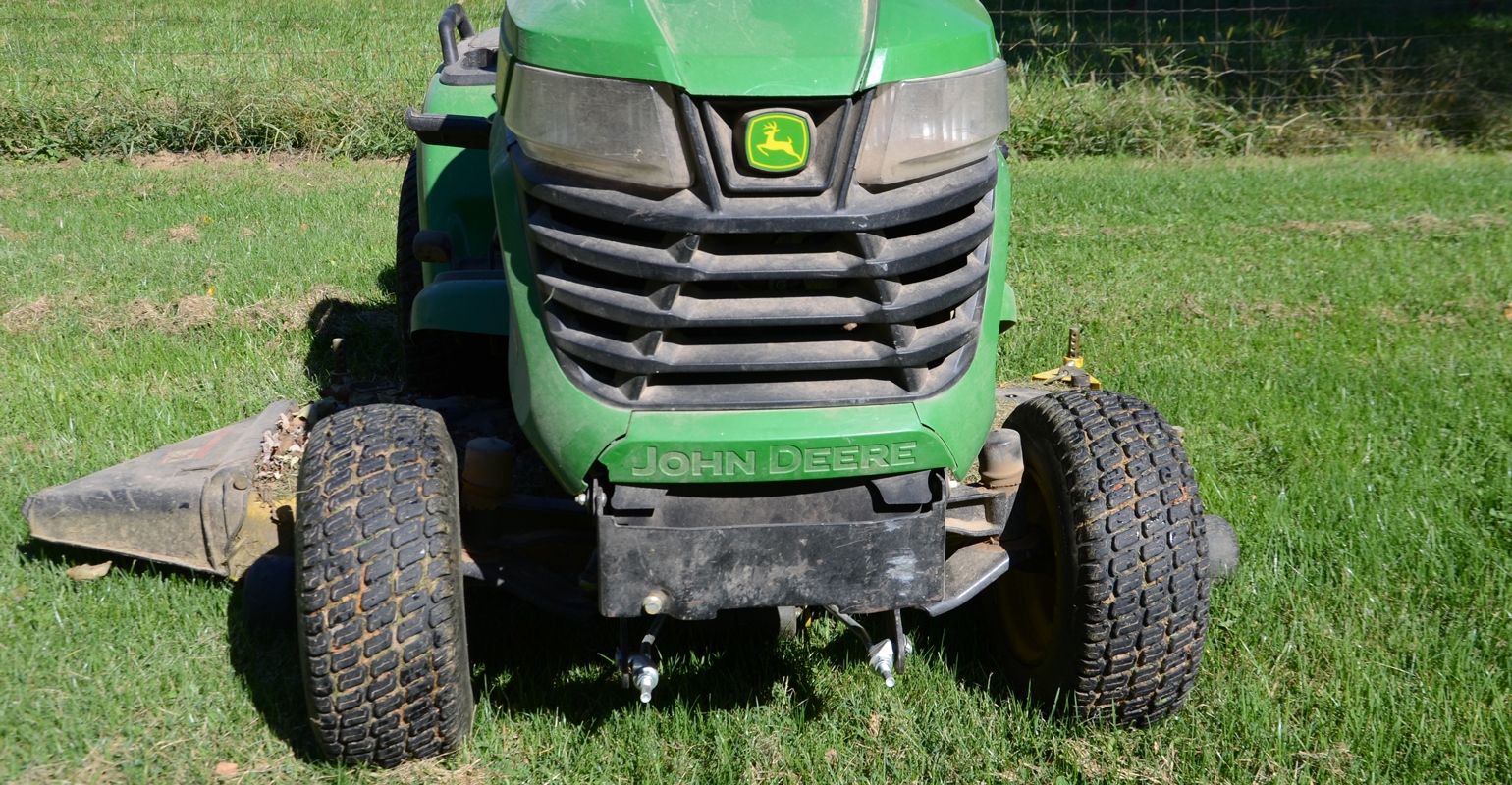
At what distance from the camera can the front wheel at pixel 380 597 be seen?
2424mm

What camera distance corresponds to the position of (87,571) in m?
3.36

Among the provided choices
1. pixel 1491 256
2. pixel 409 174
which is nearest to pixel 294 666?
pixel 409 174

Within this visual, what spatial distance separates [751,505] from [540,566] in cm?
66

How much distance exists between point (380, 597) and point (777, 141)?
1109 millimetres

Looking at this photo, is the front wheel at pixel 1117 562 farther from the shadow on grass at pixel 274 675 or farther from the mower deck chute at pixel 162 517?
the mower deck chute at pixel 162 517

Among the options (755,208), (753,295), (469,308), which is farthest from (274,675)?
(755,208)

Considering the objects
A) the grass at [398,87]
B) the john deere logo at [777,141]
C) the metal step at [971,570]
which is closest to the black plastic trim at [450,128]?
the john deere logo at [777,141]

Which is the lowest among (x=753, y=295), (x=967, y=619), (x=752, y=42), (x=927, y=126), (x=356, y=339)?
(x=967, y=619)

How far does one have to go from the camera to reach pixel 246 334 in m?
5.20

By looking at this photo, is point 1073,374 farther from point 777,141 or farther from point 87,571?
point 87,571

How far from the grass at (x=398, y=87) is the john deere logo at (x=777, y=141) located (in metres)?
7.66

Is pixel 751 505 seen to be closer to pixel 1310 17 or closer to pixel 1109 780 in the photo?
pixel 1109 780

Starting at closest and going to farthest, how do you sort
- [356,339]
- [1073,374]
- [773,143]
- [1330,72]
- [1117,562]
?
[773,143]
[1117,562]
[1073,374]
[356,339]
[1330,72]

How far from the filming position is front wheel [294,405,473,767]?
7.95 ft
